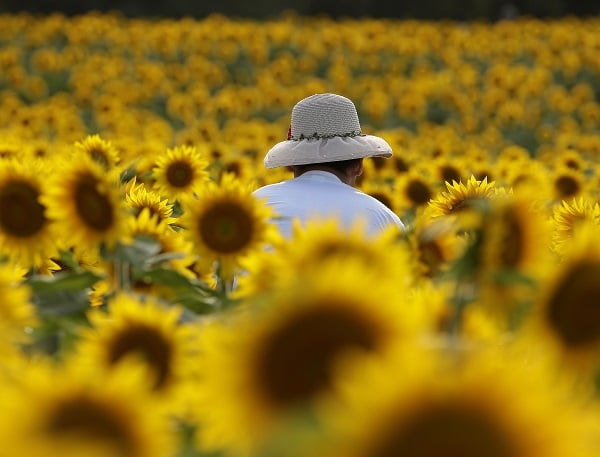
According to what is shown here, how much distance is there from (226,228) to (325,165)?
1846mm

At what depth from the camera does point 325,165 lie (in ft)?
16.4

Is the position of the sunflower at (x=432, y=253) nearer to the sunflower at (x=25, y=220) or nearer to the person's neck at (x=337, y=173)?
the sunflower at (x=25, y=220)

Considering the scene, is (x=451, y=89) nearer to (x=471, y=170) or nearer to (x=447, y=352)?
(x=471, y=170)

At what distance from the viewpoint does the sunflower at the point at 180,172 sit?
5.44 meters

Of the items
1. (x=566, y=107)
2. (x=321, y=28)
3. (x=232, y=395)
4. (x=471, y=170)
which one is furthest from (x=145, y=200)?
(x=321, y=28)

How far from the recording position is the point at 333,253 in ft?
7.48

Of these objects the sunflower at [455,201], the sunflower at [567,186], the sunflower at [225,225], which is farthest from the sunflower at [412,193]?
the sunflower at [225,225]

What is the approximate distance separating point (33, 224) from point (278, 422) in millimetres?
1762

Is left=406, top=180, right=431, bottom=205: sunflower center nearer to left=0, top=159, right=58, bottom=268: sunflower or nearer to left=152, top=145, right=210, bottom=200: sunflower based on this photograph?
left=152, top=145, right=210, bottom=200: sunflower

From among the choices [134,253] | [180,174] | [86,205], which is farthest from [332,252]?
[180,174]

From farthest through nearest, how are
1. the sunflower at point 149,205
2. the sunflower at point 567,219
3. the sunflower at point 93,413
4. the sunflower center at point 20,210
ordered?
the sunflower at point 567,219 → the sunflower at point 149,205 → the sunflower center at point 20,210 → the sunflower at point 93,413

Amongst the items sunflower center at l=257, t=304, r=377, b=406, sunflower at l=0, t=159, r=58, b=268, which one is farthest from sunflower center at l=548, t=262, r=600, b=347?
sunflower at l=0, t=159, r=58, b=268

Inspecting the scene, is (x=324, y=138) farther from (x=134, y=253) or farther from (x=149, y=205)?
(x=134, y=253)

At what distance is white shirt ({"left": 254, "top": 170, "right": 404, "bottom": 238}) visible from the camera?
4438 millimetres
